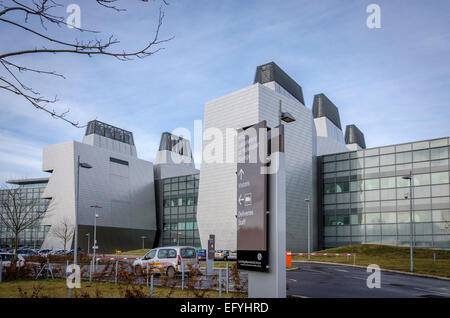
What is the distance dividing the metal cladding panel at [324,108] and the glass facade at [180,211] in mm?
26781

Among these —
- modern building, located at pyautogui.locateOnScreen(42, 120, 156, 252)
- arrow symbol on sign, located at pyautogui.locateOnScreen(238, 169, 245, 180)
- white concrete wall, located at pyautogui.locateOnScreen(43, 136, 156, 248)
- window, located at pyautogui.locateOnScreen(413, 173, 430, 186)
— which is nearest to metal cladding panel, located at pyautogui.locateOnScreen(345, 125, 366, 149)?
modern building, located at pyautogui.locateOnScreen(42, 120, 156, 252)

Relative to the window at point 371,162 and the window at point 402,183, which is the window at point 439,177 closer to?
the window at point 402,183

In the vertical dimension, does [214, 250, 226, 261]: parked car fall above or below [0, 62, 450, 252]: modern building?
below

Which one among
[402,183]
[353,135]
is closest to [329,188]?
[402,183]

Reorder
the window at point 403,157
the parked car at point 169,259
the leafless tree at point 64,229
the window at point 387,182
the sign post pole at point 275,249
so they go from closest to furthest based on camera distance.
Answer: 1. the sign post pole at point 275,249
2. the parked car at point 169,259
3. the window at point 403,157
4. the window at point 387,182
5. the leafless tree at point 64,229

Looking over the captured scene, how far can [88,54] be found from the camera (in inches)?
236

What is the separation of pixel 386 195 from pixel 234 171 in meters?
20.3

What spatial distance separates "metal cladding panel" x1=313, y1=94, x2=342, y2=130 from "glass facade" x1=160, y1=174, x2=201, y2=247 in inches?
1054

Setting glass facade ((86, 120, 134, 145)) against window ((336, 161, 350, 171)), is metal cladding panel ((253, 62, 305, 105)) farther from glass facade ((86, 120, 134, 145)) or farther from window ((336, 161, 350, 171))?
glass facade ((86, 120, 134, 145))

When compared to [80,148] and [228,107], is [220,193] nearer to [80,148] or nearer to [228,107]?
[228,107]

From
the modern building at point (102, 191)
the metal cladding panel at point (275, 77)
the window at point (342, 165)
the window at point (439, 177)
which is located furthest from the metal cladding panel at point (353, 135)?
the window at point (439, 177)

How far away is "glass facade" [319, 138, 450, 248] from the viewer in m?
49.2

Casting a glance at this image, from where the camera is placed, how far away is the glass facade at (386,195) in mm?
49219
